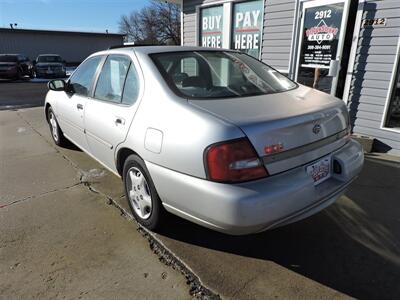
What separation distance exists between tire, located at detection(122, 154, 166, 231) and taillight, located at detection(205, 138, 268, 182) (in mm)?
689

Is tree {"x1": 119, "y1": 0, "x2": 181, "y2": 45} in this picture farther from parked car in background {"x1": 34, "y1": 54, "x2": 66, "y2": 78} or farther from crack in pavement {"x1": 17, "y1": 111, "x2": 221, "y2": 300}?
crack in pavement {"x1": 17, "y1": 111, "x2": 221, "y2": 300}

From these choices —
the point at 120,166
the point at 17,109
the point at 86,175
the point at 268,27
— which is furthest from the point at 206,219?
the point at 17,109

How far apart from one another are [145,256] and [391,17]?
4679 mm

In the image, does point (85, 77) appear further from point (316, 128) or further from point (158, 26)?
point (158, 26)

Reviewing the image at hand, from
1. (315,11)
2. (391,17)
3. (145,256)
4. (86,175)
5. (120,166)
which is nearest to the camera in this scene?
(145,256)

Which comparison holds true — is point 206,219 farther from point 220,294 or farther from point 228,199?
point 220,294

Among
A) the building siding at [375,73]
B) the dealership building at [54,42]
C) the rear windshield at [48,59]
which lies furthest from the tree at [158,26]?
the building siding at [375,73]

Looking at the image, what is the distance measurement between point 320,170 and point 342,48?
3.75m

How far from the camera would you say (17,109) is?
356 inches

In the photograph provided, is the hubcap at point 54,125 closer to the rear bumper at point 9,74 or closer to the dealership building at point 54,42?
the rear bumper at point 9,74

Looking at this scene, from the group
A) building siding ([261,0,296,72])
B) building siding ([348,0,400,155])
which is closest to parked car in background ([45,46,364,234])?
building siding ([348,0,400,155])

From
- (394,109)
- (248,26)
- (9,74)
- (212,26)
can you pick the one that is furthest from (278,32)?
(9,74)

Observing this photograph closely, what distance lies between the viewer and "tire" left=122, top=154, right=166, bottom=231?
8.62 feet

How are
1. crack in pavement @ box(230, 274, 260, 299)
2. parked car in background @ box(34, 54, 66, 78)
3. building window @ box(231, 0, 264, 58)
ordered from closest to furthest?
crack in pavement @ box(230, 274, 260, 299) < building window @ box(231, 0, 264, 58) < parked car in background @ box(34, 54, 66, 78)
